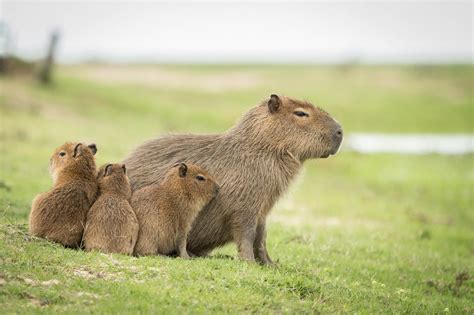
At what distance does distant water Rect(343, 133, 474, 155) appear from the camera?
29594 mm

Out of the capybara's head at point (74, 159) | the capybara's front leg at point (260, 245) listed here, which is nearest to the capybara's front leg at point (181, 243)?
the capybara's front leg at point (260, 245)

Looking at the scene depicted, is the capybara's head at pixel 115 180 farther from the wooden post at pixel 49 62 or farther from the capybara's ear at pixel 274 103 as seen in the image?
the wooden post at pixel 49 62

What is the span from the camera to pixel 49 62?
107ft

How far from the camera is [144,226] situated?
27.0ft

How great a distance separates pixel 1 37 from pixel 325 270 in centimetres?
2311

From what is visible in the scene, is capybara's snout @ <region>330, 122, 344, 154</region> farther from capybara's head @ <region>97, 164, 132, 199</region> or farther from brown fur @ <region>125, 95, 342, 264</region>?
capybara's head @ <region>97, 164, 132, 199</region>

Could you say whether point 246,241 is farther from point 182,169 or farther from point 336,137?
point 336,137

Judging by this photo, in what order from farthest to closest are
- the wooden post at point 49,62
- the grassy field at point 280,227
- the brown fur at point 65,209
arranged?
the wooden post at point 49,62 < the brown fur at point 65,209 < the grassy field at point 280,227

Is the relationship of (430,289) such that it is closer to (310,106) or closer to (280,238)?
(280,238)

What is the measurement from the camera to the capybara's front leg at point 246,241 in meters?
8.74

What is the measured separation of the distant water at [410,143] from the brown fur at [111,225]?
21.2 meters

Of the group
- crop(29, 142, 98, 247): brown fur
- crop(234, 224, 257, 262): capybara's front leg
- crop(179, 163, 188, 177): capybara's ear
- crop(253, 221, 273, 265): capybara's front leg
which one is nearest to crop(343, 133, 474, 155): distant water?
crop(253, 221, 273, 265): capybara's front leg

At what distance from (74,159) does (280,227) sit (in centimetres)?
581

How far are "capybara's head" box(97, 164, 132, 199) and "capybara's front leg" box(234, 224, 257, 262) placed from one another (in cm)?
147
